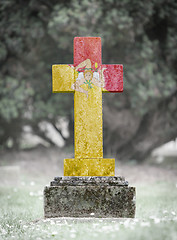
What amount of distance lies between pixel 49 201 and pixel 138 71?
6310 mm

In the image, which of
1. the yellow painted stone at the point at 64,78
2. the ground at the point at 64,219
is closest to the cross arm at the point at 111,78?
the yellow painted stone at the point at 64,78

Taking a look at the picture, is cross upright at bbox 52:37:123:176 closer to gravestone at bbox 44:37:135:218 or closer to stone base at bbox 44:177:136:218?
gravestone at bbox 44:37:135:218

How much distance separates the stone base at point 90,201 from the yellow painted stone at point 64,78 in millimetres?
1400

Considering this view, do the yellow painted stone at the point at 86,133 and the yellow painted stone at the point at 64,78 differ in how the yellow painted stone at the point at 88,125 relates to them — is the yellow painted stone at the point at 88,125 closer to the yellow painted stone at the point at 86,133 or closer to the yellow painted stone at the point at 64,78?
the yellow painted stone at the point at 86,133

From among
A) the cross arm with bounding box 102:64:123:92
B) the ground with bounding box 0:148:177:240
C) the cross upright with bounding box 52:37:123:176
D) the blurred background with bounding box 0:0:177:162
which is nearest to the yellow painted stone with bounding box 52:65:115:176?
the cross upright with bounding box 52:37:123:176

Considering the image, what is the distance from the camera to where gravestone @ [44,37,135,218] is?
13.8 feet

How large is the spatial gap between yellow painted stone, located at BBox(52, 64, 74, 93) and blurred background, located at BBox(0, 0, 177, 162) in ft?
14.8

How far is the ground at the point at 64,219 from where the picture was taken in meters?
3.42

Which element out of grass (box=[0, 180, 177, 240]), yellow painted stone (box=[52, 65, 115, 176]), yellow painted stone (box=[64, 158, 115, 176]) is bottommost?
grass (box=[0, 180, 177, 240])

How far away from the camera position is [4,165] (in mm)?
10203

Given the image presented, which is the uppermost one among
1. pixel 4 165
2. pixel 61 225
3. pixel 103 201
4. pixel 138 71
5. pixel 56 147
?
pixel 138 71

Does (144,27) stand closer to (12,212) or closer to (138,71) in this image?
(138,71)

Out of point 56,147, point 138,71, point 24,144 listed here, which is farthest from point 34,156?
point 138,71

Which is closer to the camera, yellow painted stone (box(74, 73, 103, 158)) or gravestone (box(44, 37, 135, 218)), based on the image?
gravestone (box(44, 37, 135, 218))
